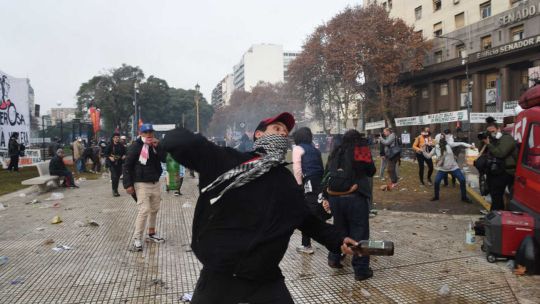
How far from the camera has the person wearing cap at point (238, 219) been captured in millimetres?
2143

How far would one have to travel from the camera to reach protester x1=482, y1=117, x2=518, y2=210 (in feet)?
19.8

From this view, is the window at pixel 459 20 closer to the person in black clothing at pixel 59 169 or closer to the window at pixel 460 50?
the window at pixel 460 50

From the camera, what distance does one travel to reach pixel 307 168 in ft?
18.6

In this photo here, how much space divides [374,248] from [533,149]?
369 cm

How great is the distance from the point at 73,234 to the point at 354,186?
4866 mm

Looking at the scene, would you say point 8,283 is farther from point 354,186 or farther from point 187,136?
point 354,186

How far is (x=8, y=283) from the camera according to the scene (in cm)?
448

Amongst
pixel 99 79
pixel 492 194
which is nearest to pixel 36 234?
pixel 492 194

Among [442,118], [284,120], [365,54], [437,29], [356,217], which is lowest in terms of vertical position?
[356,217]

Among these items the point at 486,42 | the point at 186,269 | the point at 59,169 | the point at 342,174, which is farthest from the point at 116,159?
the point at 486,42

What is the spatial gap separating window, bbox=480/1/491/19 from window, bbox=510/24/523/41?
2.93m

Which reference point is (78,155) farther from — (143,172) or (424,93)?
(424,93)

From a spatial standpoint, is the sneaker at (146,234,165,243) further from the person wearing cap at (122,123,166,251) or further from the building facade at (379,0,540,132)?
the building facade at (379,0,540,132)

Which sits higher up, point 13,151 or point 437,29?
point 437,29
